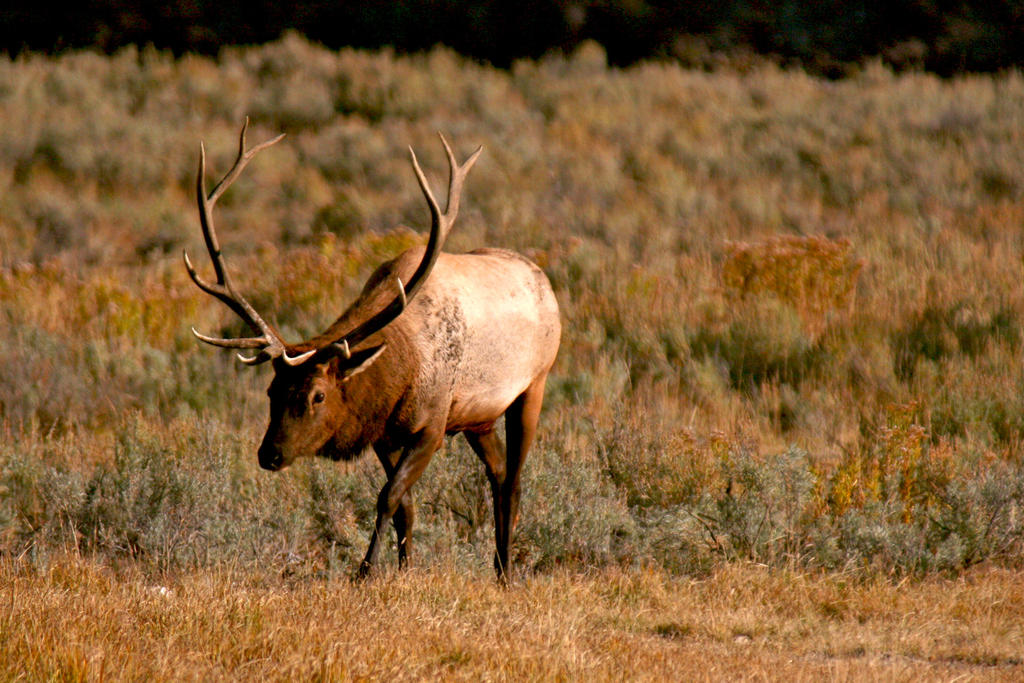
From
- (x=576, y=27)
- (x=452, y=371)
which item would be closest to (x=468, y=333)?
(x=452, y=371)

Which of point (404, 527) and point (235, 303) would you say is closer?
point (235, 303)

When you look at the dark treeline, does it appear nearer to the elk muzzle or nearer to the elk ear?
the elk ear

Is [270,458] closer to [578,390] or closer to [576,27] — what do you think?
[578,390]

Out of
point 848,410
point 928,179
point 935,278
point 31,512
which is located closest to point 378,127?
point 928,179

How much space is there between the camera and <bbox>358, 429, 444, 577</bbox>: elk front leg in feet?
19.4

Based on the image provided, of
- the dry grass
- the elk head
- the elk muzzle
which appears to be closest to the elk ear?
the elk head

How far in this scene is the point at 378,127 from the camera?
2206 centimetres

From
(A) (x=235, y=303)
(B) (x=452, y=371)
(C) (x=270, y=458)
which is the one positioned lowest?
(C) (x=270, y=458)

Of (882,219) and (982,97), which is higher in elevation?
(982,97)

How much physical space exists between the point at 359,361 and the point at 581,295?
24.9ft

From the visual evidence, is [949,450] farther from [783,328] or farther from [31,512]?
[31,512]

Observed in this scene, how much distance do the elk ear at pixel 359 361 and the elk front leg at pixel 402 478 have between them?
20.0 inches

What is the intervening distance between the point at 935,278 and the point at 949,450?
5.01 meters

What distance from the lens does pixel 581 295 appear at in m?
13.1
